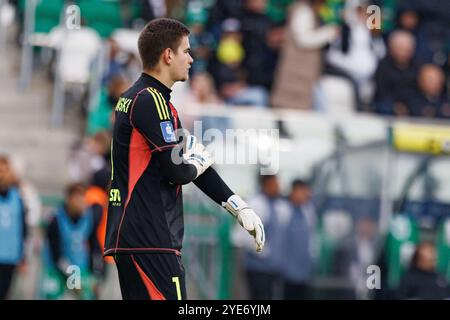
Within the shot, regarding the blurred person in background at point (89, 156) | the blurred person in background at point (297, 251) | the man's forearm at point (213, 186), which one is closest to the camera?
the man's forearm at point (213, 186)

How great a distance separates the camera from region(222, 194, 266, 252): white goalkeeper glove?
637 centimetres

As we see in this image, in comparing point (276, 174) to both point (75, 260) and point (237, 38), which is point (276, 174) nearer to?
point (75, 260)

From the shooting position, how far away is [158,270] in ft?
20.5

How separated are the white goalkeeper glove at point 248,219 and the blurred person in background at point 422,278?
22.0ft

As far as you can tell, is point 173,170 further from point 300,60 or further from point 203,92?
point 300,60

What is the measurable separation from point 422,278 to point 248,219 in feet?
22.8

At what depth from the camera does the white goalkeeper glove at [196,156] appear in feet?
20.9

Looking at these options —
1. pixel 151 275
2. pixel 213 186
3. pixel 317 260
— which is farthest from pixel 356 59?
pixel 151 275

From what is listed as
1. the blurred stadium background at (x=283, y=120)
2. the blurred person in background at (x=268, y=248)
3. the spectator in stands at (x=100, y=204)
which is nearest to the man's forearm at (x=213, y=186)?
the blurred stadium background at (x=283, y=120)

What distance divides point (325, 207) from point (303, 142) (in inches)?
30.8

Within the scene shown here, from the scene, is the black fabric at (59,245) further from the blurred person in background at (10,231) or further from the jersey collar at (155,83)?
the jersey collar at (155,83)

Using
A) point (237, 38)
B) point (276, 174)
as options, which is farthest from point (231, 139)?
point (237, 38)

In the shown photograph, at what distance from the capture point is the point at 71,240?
12.3m

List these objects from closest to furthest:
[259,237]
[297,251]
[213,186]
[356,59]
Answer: [259,237] → [213,186] → [297,251] → [356,59]
